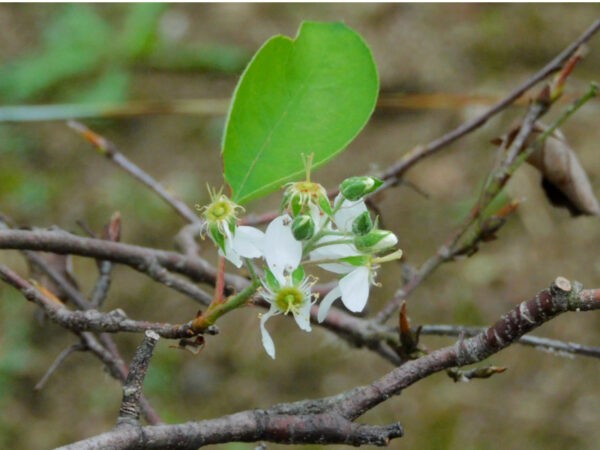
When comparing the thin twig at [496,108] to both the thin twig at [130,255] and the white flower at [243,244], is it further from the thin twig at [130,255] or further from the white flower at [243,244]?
the white flower at [243,244]

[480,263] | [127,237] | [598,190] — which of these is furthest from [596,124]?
[127,237]

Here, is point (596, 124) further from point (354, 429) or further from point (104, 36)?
point (354, 429)

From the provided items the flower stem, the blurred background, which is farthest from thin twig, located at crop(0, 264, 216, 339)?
the blurred background

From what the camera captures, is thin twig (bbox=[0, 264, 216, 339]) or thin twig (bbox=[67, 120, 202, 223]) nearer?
thin twig (bbox=[0, 264, 216, 339])

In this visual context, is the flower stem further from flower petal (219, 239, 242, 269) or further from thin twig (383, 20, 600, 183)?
thin twig (383, 20, 600, 183)

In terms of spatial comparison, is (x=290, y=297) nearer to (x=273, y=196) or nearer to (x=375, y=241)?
(x=375, y=241)

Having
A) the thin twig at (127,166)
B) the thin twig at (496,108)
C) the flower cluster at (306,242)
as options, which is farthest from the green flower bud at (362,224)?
the thin twig at (127,166)
